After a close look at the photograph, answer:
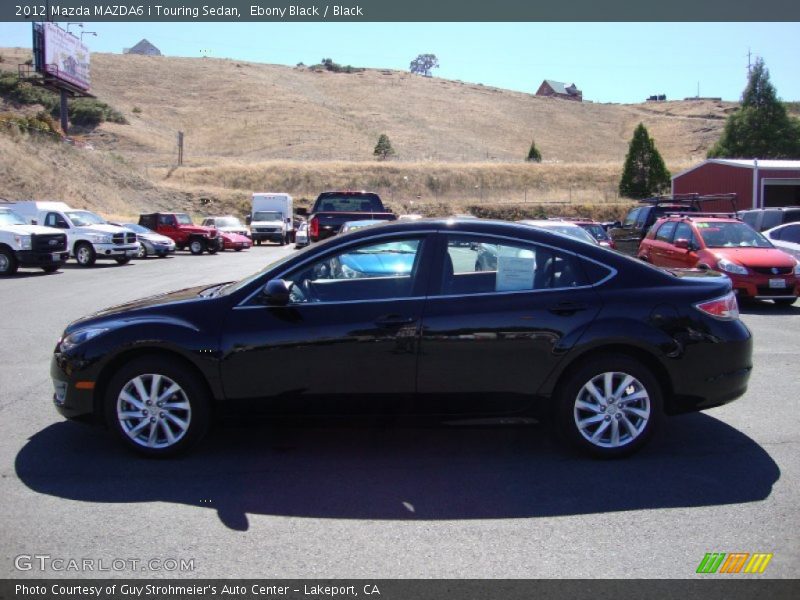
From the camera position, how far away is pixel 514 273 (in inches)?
214

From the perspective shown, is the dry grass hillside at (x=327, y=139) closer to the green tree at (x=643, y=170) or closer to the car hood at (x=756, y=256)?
the green tree at (x=643, y=170)

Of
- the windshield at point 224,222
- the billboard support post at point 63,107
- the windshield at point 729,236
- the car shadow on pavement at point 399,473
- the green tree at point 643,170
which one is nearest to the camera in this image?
the car shadow on pavement at point 399,473

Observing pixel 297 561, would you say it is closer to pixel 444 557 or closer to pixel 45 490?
pixel 444 557

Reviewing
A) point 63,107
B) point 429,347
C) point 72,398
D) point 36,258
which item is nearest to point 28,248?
point 36,258

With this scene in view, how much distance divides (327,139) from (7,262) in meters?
67.8

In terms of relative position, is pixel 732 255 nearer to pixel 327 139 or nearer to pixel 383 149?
pixel 383 149

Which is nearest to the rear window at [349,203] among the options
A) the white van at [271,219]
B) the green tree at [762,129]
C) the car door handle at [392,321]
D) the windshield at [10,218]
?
the windshield at [10,218]

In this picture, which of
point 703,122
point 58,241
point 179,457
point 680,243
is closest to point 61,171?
point 58,241

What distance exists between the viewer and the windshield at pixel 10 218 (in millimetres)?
20797

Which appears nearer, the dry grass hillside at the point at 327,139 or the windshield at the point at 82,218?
the windshield at the point at 82,218

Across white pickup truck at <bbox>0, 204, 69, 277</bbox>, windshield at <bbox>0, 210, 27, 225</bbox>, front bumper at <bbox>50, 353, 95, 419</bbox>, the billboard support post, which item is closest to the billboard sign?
the billboard support post

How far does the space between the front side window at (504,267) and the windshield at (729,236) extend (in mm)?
10258

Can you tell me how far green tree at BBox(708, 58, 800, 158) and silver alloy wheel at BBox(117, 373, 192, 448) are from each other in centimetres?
6103

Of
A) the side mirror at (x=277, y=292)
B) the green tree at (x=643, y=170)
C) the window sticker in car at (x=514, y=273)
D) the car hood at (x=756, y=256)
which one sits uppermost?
the green tree at (x=643, y=170)
